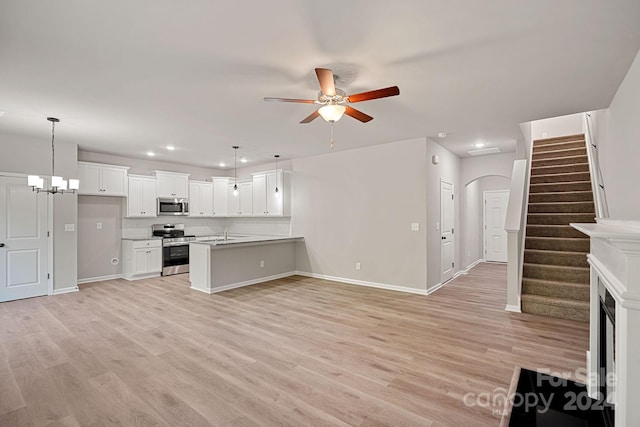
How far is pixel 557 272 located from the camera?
4453 millimetres

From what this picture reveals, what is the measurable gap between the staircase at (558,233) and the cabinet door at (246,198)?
Answer: 600 centimetres

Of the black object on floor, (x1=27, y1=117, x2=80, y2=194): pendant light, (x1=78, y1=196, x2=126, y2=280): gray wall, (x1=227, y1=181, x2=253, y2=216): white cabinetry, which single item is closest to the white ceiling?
(x1=27, y1=117, x2=80, y2=194): pendant light

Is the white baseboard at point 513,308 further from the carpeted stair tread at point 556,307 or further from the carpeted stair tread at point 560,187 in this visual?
the carpeted stair tread at point 560,187

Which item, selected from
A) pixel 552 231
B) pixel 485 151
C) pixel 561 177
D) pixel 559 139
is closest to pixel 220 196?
pixel 485 151

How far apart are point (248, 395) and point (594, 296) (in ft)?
9.28

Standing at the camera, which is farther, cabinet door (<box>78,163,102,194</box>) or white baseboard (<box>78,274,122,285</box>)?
white baseboard (<box>78,274,122,285</box>)

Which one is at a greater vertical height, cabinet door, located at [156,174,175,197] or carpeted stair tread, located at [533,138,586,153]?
carpeted stair tread, located at [533,138,586,153]

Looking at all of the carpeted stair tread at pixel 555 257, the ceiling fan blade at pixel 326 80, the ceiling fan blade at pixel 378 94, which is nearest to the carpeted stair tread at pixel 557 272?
the carpeted stair tread at pixel 555 257

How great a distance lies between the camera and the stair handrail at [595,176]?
451cm

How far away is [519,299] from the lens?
14.0 feet

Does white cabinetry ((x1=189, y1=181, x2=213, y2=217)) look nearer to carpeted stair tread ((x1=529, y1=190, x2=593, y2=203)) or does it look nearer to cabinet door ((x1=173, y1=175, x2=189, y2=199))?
cabinet door ((x1=173, y1=175, x2=189, y2=199))

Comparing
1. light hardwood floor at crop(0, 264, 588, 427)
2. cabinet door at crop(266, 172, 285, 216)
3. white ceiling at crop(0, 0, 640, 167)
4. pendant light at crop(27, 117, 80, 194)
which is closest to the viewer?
white ceiling at crop(0, 0, 640, 167)

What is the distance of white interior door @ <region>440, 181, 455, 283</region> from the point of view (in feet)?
19.3

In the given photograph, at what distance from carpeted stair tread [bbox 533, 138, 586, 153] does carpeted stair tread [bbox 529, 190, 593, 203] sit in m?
1.70
